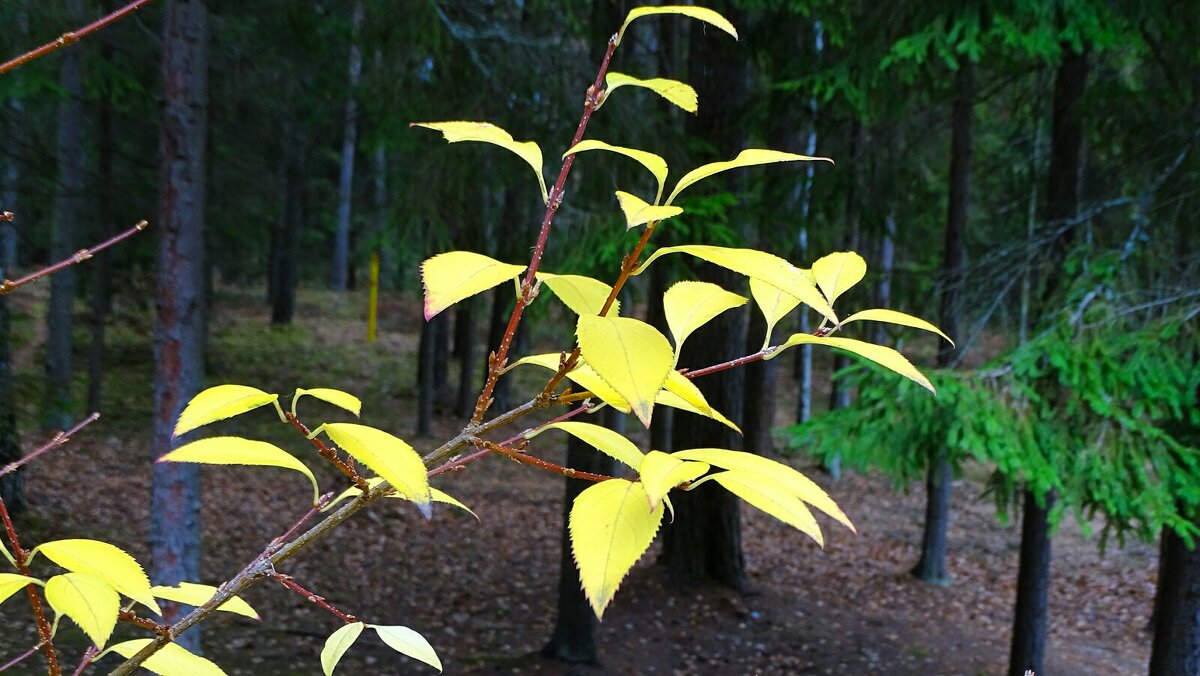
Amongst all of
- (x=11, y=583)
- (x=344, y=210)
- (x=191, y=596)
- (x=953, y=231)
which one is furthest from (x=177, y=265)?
(x=344, y=210)

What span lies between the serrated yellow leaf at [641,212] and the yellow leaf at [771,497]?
0.18 meters

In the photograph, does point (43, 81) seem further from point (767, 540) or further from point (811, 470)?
point (811, 470)

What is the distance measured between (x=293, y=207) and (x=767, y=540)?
13.9 meters

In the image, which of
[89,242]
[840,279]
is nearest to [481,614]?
[89,242]

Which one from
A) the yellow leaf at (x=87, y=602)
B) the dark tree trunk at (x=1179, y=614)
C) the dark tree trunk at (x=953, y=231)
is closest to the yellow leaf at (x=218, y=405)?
the yellow leaf at (x=87, y=602)

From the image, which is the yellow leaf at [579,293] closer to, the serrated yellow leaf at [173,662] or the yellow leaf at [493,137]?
the yellow leaf at [493,137]

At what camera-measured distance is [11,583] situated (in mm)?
643

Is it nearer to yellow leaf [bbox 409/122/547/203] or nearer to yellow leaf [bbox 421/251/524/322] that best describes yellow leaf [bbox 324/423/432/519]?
yellow leaf [bbox 421/251/524/322]

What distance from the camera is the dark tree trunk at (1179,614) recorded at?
6008 mm

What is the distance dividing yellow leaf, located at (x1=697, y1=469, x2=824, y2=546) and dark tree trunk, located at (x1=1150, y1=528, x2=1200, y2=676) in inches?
262

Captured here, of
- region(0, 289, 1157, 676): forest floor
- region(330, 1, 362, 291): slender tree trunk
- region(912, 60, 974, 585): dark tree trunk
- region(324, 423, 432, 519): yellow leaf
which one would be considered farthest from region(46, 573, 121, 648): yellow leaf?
region(330, 1, 362, 291): slender tree trunk

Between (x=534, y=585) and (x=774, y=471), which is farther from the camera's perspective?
(x=534, y=585)

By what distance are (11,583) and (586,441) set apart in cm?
42

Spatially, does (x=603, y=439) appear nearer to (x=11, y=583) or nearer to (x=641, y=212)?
(x=641, y=212)
